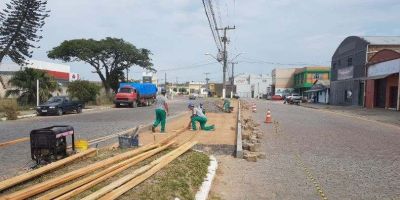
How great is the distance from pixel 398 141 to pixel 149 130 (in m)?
9.22

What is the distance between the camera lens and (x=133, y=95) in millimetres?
45594

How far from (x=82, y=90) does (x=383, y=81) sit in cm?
2892

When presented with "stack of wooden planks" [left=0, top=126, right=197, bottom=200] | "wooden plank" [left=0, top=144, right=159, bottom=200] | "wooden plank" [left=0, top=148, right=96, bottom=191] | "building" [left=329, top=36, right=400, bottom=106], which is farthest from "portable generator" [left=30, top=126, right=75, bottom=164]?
"building" [left=329, top=36, right=400, bottom=106]

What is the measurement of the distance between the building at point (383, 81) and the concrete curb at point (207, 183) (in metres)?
35.3

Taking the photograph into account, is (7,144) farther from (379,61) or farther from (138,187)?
(379,61)

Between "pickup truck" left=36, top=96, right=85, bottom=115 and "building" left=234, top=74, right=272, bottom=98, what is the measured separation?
104 metres

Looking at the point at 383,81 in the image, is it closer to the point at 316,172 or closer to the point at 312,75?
the point at 316,172

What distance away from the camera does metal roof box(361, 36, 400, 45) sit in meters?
51.0

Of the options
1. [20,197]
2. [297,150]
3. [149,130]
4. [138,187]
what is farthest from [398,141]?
[20,197]

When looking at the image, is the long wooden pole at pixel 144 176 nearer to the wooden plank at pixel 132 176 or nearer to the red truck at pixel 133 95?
the wooden plank at pixel 132 176

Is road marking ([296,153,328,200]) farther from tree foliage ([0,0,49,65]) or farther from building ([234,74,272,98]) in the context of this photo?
building ([234,74,272,98])

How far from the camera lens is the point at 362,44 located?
5244cm

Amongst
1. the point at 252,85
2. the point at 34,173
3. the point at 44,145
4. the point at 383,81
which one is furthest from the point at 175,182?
the point at 252,85

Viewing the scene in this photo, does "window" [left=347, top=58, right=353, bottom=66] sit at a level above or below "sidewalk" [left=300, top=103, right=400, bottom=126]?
above
